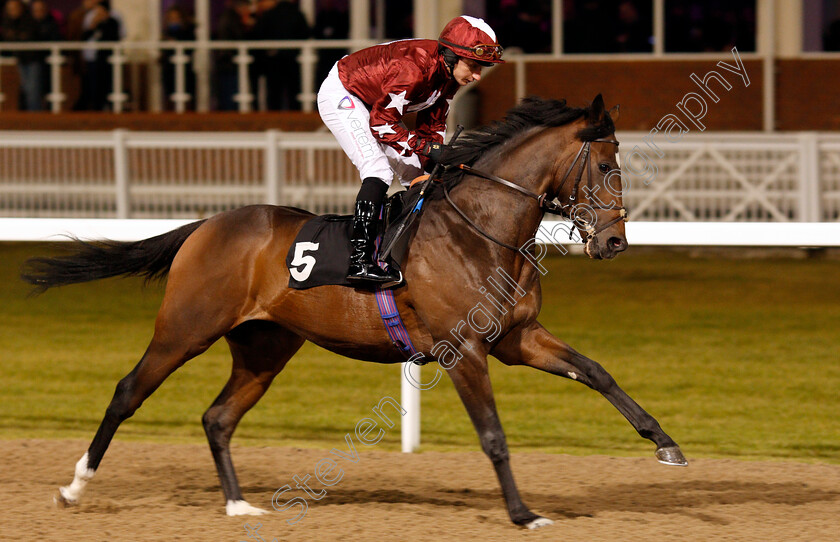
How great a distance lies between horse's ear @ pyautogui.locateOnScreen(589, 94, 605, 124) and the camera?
14.3ft

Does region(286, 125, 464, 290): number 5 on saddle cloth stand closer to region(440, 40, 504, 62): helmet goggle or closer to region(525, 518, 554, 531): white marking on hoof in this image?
region(440, 40, 504, 62): helmet goggle

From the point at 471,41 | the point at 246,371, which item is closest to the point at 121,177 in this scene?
the point at 246,371

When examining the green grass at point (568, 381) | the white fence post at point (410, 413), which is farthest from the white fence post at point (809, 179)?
the white fence post at point (410, 413)

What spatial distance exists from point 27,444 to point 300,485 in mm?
1510

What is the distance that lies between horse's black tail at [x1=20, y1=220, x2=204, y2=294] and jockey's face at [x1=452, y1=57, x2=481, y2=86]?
1.22m

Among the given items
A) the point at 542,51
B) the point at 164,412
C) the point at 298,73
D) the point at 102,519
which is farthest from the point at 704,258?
the point at 102,519

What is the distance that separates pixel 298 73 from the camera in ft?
51.3

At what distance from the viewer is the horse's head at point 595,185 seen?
4352 millimetres

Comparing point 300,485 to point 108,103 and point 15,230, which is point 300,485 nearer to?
point 15,230

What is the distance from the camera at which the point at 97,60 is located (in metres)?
16.2

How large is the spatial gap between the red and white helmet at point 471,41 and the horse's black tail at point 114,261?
1.28 metres

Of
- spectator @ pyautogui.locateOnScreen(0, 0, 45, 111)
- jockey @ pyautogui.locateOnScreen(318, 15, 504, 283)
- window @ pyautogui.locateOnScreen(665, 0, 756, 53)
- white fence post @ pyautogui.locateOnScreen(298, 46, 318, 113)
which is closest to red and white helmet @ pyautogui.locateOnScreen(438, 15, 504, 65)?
jockey @ pyautogui.locateOnScreen(318, 15, 504, 283)

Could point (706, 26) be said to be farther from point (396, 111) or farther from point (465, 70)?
point (396, 111)

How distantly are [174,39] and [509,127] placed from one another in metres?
12.2
